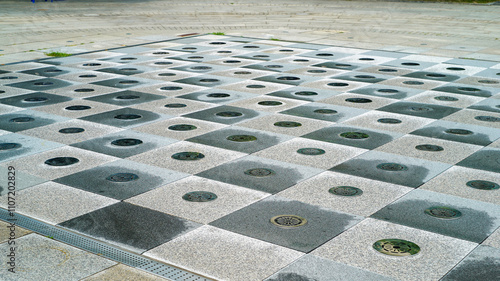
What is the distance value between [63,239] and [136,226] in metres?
0.57

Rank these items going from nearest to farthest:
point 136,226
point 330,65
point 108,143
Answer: point 136,226, point 108,143, point 330,65

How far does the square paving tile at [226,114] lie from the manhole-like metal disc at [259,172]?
180 centimetres

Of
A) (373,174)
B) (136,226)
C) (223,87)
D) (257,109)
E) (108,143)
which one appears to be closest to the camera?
(136,226)

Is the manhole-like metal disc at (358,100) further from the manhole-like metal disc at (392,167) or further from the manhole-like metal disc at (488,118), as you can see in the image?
the manhole-like metal disc at (392,167)

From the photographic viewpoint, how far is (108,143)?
22.2ft

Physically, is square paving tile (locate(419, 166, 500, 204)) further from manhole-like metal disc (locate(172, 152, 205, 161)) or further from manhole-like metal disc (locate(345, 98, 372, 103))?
manhole-like metal disc (locate(345, 98, 372, 103))

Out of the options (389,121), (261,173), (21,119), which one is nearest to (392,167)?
(261,173)

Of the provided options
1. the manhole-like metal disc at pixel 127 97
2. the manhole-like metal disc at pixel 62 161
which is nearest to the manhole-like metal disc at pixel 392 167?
the manhole-like metal disc at pixel 62 161

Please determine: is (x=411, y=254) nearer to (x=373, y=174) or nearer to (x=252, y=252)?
(x=252, y=252)

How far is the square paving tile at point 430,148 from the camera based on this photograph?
638 cm

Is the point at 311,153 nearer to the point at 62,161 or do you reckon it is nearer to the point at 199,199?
the point at 199,199

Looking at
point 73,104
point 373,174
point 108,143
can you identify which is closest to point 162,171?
point 108,143

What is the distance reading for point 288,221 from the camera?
4.79m

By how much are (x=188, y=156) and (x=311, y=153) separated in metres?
1.37
